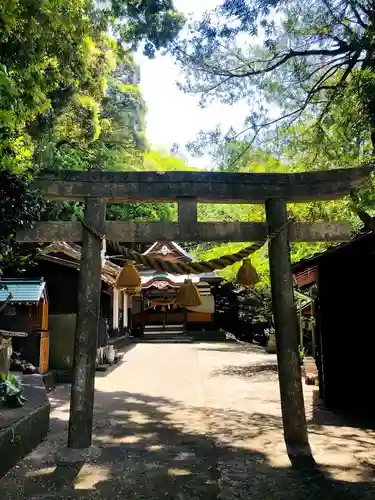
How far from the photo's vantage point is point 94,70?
13.6m

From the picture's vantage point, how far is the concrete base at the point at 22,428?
16.9 feet

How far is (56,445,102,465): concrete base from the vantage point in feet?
18.1

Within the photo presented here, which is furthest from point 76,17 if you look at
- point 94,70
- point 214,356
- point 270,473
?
point 214,356

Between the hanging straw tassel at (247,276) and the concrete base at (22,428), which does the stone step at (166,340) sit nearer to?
the concrete base at (22,428)

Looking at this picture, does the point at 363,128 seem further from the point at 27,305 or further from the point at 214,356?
the point at 214,356

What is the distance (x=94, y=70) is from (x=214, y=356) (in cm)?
1134

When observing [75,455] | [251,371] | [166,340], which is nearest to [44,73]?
[75,455]

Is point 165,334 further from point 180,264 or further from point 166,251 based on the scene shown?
point 180,264

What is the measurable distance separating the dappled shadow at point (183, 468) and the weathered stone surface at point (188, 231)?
9.19 ft

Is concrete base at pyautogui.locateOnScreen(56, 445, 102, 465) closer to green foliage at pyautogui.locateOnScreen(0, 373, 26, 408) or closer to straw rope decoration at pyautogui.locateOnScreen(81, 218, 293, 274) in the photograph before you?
green foliage at pyautogui.locateOnScreen(0, 373, 26, 408)

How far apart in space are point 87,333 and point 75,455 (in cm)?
147

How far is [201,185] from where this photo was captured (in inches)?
253

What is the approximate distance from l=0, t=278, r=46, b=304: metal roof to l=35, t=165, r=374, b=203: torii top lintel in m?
4.60

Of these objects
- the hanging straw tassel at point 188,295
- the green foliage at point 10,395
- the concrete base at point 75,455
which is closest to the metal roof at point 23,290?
the green foliage at point 10,395
